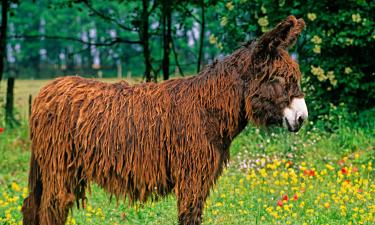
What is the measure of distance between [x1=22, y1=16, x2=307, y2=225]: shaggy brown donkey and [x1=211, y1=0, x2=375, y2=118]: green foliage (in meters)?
5.41

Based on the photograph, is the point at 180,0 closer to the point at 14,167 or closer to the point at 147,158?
the point at 14,167

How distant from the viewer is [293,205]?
658cm

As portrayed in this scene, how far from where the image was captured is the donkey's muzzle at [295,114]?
4391 mm

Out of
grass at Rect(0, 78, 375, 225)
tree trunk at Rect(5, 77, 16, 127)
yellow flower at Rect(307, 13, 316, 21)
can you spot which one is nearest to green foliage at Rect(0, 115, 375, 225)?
grass at Rect(0, 78, 375, 225)

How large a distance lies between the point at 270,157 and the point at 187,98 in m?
4.26

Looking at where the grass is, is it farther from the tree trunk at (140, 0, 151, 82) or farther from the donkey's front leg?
the tree trunk at (140, 0, 151, 82)

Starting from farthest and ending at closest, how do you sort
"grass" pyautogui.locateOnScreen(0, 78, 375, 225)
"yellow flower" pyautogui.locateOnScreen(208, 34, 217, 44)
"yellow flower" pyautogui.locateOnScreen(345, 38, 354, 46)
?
"yellow flower" pyautogui.locateOnScreen(208, 34, 217, 44) → "yellow flower" pyautogui.locateOnScreen(345, 38, 354, 46) → "grass" pyautogui.locateOnScreen(0, 78, 375, 225)

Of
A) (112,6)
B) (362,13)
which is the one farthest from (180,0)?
(112,6)

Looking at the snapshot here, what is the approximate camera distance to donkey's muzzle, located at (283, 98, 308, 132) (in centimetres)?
439

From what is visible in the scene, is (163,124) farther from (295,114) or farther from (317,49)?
(317,49)

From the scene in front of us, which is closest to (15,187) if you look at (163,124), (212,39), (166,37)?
(163,124)

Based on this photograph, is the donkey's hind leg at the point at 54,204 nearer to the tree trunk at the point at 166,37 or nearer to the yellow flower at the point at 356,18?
the yellow flower at the point at 356,18

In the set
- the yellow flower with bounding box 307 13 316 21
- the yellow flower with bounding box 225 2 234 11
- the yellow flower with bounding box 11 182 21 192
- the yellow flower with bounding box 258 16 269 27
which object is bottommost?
the yellow flower with bounding box 11 182 21 192

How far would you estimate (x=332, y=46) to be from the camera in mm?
9953
